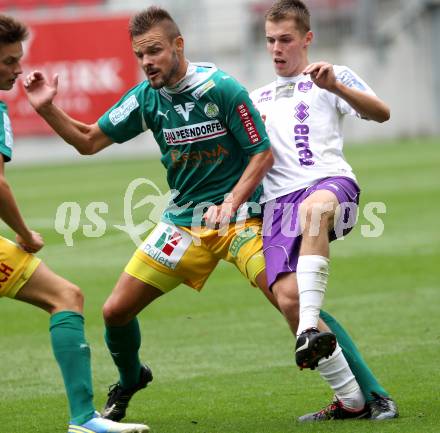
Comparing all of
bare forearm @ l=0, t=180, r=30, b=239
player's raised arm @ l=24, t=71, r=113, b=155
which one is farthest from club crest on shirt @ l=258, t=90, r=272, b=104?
bare forearm @ l=0, t=180, r=30, b=239

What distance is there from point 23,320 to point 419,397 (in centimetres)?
432

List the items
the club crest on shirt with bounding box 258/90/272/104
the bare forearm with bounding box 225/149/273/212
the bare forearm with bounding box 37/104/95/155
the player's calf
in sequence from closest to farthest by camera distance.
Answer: the player's calf
the bare forearm with bounding box 225/149/273/212
the bare forearm with bounding box 37/104/95/155
the club crest on shirt with bounding box 258/90/272/104

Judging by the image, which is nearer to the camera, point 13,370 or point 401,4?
point 13,370

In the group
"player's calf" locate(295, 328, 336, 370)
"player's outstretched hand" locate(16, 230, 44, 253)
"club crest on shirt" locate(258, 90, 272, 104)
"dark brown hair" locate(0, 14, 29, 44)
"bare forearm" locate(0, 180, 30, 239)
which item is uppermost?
"dark brown hair" locate(0, 14, 29, 44)

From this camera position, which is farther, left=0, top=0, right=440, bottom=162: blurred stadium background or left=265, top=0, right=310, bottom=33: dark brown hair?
left=0, top=0, right=440, bottom=162: blurred stadium background

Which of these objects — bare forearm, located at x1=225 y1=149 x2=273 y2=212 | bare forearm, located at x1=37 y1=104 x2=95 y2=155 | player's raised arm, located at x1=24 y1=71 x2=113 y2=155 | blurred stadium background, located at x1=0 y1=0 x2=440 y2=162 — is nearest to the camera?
bare forearm, located at x1=225 y1=149 x2=273 y2=212

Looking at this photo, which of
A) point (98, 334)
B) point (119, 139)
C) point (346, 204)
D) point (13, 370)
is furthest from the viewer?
point (98, 334)

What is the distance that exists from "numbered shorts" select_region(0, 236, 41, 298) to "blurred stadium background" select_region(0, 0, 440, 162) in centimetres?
2324

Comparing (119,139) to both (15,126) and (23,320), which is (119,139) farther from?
(15,126)

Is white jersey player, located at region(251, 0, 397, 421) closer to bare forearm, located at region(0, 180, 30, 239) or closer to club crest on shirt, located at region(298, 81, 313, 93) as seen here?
club crest on shirt, located at region(298, 81, 313, 93)

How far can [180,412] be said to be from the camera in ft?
21.0

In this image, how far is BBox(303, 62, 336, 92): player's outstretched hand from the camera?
5871 mm

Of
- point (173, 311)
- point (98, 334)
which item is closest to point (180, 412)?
point (98, 334)

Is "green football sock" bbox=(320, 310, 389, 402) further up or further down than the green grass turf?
further up
